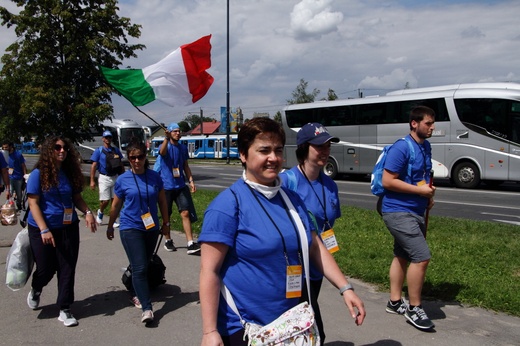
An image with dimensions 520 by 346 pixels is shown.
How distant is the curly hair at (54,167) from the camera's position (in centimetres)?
477

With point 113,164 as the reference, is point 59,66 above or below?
above

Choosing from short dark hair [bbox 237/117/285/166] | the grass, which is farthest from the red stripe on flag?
short dark hair [bbox 237/117/285/166]

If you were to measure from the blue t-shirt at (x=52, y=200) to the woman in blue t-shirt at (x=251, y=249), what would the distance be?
2.95m

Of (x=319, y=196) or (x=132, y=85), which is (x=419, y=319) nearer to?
(x=319, y=196)

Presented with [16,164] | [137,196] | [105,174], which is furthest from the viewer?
[16,164]

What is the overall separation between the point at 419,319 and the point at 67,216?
3339mm

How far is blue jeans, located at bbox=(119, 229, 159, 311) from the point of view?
4.72 m

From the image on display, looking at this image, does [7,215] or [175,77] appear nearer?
[7,215]

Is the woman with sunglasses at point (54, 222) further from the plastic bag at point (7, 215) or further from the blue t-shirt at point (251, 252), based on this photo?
the blue t-shirt at point (251, 252)

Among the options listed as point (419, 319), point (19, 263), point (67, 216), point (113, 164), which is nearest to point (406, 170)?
point (419, 319)

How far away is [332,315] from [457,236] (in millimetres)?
3959

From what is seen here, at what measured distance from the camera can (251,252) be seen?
2.28 m

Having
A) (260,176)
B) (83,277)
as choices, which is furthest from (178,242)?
(260,176)

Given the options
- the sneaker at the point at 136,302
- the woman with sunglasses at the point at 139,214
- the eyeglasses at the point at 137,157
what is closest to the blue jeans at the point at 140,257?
the woman with sunglasses at the point at 139,214
